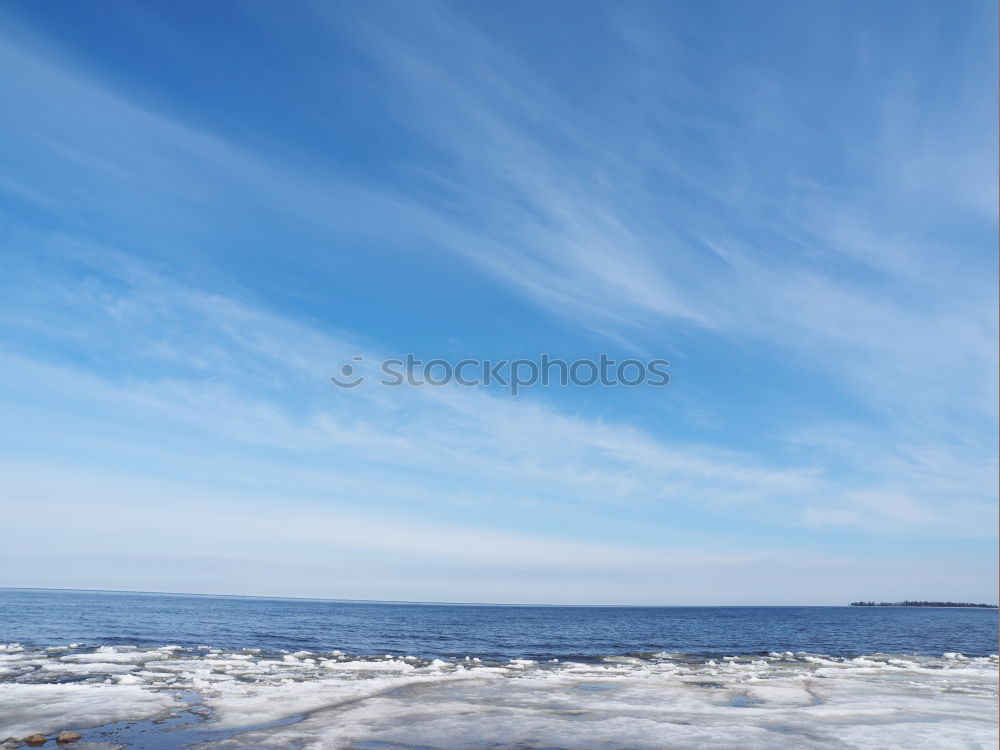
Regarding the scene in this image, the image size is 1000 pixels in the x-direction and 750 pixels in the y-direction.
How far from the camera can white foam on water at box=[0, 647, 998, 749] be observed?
52.5 feet

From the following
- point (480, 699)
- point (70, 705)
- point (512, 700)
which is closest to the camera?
point (70, 705)

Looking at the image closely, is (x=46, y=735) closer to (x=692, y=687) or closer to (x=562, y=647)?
(x=692, y=687)

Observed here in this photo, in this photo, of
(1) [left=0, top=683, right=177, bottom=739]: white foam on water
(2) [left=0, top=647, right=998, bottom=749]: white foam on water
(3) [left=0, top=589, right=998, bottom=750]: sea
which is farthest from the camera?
(1) [left=0, top=683, right=177, bottom=739]: white foam on water

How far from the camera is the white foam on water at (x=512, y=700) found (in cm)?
1600

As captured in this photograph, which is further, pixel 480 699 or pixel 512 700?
pixel 480 699

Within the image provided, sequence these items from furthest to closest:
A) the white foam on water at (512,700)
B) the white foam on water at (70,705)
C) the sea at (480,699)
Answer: the white foam on water at (70,705) < the white foam on water at (512,700) < the sea at (480,699)

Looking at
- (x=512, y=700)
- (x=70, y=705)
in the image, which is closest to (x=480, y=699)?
(x=512, y=700)

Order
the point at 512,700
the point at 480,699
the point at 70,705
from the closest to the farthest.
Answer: the point at 70,705, the point at 512,700, the point at 480,699

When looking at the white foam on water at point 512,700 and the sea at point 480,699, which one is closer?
→ the sea at point 480,699

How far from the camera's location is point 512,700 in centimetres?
2128

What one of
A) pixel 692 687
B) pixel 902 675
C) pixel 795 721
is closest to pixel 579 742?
pixel 795 721

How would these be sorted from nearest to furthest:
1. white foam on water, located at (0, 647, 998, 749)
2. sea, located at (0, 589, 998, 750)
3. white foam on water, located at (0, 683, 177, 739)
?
sea, located at (0, 589, 998, 750)
white foam on water, located at (0, 647, 998, 749)
white foam on water, located at (0, 683, 177, 739)

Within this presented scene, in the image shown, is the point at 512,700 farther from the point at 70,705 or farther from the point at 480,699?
the point at 70,705

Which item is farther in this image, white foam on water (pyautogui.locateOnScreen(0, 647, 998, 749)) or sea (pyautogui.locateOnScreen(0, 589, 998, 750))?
white foam on water (pyautogui.locateOnScreen(0, 647, 998, 749))
